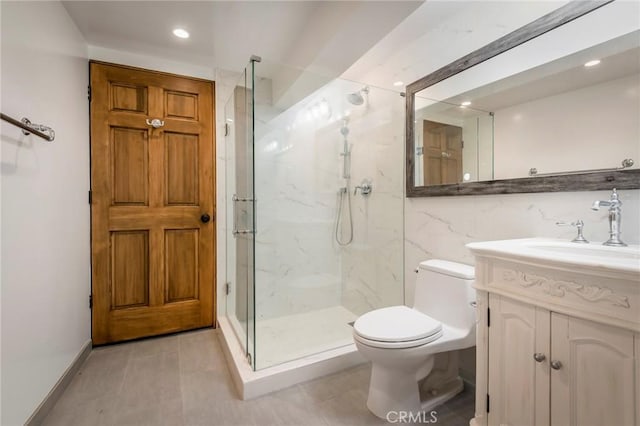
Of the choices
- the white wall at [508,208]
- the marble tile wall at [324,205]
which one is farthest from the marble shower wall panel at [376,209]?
the white wall at [508,208]

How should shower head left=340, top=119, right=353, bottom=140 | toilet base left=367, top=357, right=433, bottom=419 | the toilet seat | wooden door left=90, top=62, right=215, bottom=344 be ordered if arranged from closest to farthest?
the toilet seat → toilet base left=367, top=357, right=433, bottom=419 → wooden door left=90, top=62, right=215, bottom=344 → shower head left=340, top=119, right=353, bottom=140

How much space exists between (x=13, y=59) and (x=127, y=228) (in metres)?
1.30

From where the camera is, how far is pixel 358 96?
7.88 feet

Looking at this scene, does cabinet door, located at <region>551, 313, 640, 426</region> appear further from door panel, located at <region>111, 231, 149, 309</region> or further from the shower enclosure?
door panel, located at <region>111, 231, 149, 309</region>

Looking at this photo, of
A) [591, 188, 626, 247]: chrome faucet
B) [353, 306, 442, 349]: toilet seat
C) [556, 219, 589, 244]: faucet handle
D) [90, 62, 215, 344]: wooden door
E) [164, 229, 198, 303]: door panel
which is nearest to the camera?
[591, 188, 626, 247]: chrome faucet

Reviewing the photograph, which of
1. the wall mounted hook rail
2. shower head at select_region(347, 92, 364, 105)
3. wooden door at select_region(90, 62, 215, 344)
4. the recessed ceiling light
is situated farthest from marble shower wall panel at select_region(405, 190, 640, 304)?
the wall mounted hook rail

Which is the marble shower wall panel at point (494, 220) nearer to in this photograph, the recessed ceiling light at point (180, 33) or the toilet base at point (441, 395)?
the toilet base at point (441, 395)

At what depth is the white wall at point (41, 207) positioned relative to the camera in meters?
1.22

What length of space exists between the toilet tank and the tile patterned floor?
48 centimetres

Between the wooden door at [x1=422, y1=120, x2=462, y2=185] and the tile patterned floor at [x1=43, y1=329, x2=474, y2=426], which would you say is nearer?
the tile patterned floor at [x1=43, y1=329, x2=474, y2=426]

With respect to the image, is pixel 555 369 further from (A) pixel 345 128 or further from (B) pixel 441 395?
(A) pixel 345 128

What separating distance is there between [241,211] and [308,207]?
22.7 inches

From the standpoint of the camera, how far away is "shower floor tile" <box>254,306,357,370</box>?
1854 mm

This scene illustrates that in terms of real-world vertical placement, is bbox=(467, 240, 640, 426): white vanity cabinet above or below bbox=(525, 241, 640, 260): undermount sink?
Result: below
